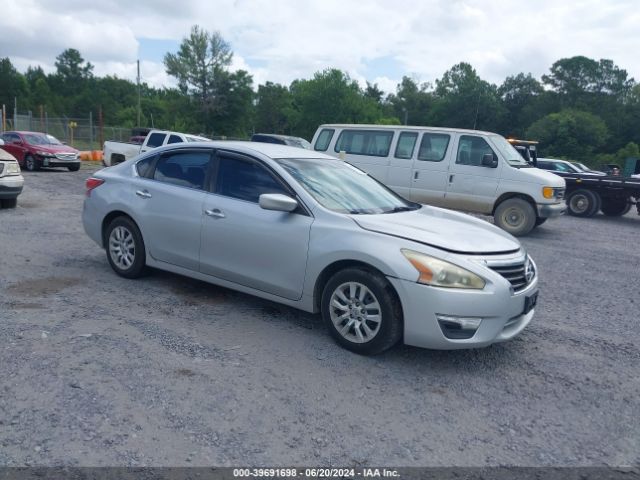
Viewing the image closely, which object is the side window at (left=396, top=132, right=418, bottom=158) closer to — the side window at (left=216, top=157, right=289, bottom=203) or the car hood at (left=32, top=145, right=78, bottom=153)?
the side window at (left=216, top=157, right=289, bottom=203)

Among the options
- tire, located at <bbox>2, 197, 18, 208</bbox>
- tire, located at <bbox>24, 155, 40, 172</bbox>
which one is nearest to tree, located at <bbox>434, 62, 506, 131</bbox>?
tire, located at <bbox>24, 155, 40, 172</bbox>

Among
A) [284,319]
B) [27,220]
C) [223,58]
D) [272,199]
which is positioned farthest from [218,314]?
[223,58]

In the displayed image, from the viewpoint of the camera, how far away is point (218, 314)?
520 centimetres

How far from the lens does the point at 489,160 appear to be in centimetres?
1109

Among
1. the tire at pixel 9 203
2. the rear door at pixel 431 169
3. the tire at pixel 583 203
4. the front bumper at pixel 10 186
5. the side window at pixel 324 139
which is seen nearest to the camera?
the front bumper at pixel 10 186

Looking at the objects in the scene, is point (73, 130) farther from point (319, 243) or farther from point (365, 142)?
point (319, 243)

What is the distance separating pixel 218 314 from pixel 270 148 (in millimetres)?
1706

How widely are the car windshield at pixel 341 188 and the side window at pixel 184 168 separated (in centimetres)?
87

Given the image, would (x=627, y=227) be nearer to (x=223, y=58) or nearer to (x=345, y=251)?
(x=345, y=251)

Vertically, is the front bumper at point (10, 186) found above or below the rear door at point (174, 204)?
below

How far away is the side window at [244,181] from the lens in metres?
5.05

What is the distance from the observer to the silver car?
4.08m

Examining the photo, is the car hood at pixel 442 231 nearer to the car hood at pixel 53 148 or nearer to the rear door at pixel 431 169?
the rear door at pixel 431 169

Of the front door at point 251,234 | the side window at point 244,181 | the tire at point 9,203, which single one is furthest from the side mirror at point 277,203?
the tire at point 9,203
